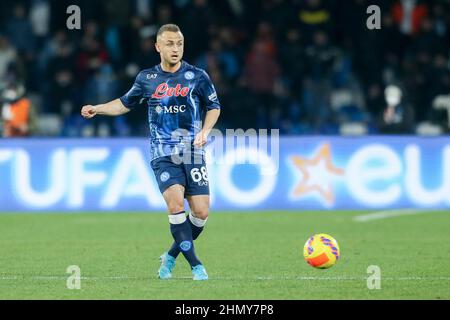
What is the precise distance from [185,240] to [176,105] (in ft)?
3.75

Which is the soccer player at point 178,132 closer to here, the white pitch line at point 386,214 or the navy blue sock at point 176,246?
the navy blue sock at point 176,246

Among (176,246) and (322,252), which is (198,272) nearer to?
(176,246)

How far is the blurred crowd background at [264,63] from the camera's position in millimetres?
19797

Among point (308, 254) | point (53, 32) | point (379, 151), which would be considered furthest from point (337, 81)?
point (308, 254)

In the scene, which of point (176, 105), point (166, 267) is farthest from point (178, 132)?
point (166, 267)

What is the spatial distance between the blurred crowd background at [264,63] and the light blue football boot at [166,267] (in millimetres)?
9454

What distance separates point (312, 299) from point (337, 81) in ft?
40.4

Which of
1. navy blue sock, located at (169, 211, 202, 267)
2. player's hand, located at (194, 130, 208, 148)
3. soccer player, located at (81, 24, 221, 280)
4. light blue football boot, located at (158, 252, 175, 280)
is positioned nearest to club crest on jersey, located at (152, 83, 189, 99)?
soccer player, located at (81, 24, 221, 280)

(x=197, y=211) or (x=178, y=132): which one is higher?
(x=178, y=132)

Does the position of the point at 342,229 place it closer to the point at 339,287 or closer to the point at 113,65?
the point at 339,287

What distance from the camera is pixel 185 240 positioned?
9.84 metres

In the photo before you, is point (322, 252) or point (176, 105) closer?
point (176, 105)

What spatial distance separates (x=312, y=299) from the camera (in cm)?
862

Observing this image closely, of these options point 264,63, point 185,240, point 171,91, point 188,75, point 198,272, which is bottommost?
point 198,272
